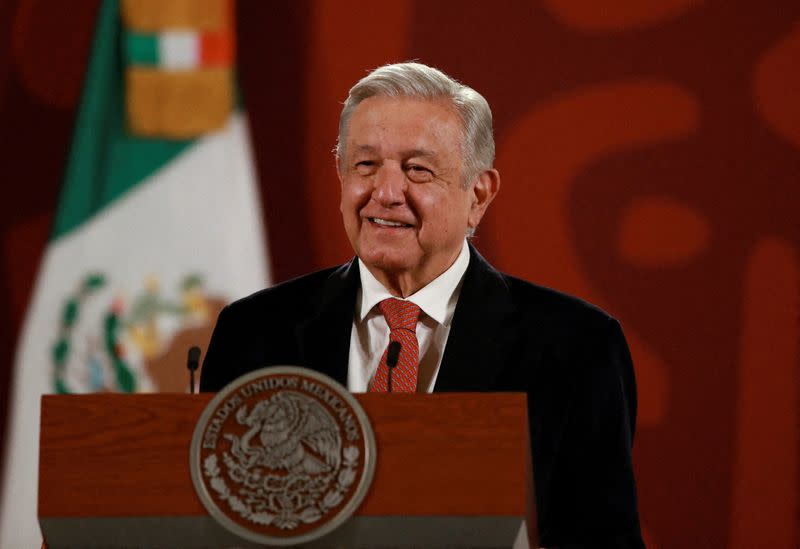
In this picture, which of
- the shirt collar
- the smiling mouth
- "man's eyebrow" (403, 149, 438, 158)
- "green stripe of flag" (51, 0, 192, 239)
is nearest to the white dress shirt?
the shirt collar

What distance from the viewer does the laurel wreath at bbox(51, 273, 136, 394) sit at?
312 centimetres

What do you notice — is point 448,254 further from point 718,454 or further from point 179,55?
point 179,55

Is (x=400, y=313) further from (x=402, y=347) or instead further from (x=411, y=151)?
(x=411, y=151)

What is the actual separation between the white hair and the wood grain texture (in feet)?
2.93

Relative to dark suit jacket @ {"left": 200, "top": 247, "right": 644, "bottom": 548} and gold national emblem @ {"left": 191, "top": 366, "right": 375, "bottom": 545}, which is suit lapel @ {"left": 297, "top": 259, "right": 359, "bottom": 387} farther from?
gold national emblem @ {"left": 191, "top": 366, "right": 375, "bottom": 545}

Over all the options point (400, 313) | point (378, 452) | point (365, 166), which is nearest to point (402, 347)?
point (400, 313)

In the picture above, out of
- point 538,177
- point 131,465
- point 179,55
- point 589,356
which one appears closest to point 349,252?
point 538,177

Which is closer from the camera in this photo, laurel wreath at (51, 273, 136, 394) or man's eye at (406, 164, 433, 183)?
man's eye at (406, 164, 433, 183)

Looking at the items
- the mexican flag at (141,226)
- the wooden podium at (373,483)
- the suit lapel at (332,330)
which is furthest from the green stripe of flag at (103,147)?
the wooden podium at (373,483)

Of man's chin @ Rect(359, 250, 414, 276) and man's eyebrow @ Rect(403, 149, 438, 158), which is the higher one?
man's eyebrow @ Rect(403, 149, 438, 158)

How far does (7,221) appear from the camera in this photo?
3217mm

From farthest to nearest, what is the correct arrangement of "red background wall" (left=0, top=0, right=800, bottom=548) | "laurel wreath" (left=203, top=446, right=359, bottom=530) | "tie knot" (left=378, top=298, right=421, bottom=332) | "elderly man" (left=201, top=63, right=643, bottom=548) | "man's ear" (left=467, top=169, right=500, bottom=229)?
"red background wall" (left=0, top=0, right=800, bottom=548), "man's ear" (left=467, top=169, right=500, bottom=229), "tie knot" (left=378, top=298, right=421, bottom=332), "elderly man" (left=201, top=63, right=643, bottom=548), "laurel wreath" (left=203, top=446, right=359, bottom=530)

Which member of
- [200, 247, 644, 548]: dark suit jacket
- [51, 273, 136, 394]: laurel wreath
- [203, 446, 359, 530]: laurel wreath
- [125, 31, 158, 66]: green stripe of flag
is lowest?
[51, 273, 136, 394]: laurel wreath

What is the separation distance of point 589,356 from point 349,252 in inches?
51.6
